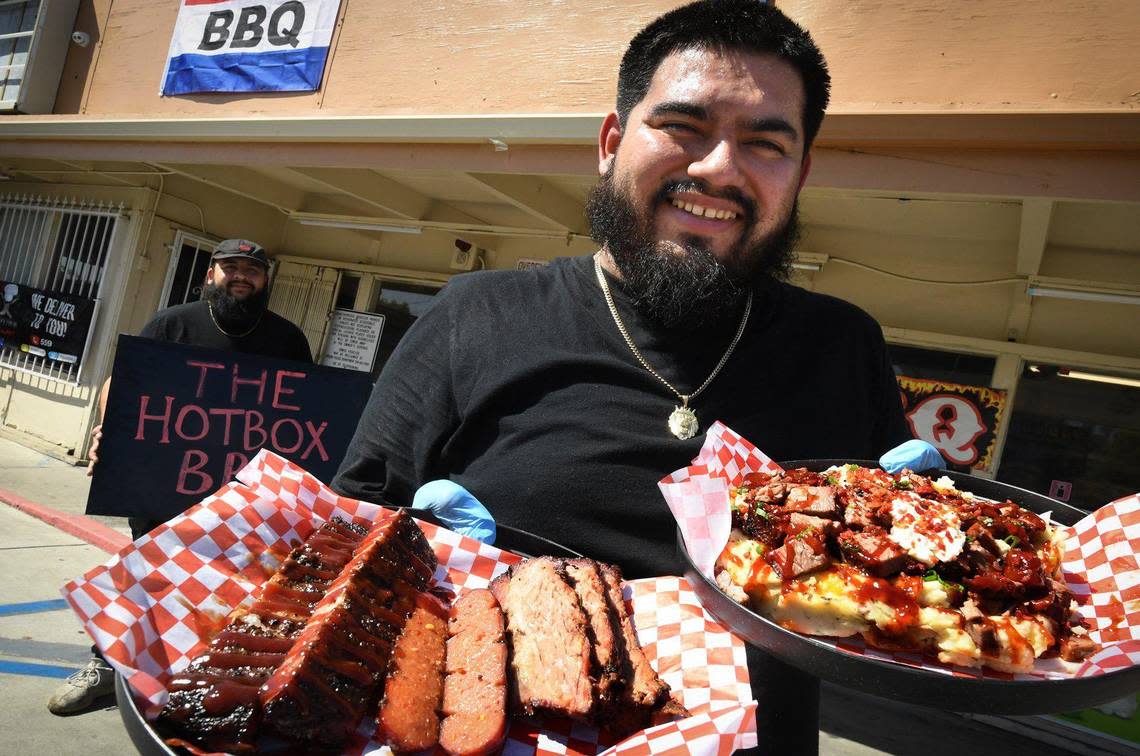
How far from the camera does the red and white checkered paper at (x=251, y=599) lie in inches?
45.6

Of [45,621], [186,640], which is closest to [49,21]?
[45,621]

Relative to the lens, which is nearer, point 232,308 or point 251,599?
point 251,599

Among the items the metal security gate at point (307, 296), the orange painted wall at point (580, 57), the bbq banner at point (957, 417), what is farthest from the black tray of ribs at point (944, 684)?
the metal security gate at point (307, 296)

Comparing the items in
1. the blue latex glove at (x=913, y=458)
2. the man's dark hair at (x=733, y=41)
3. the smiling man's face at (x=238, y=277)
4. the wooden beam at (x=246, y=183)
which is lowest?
the blue latex glove at (x=913, y=458)

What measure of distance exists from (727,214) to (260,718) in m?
1.43

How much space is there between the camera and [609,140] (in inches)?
82.7

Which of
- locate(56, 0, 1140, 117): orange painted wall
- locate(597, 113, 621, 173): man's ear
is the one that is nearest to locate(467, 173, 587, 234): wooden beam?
locate(56, 0, 1140, 117): orange painted wall

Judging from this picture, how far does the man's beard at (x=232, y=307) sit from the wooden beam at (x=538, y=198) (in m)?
2.91

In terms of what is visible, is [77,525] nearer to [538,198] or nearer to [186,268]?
[186,268]

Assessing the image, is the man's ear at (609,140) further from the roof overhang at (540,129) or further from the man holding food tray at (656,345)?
the roof overhang at (540,129)

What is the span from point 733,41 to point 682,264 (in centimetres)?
53

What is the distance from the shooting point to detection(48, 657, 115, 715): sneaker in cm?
431

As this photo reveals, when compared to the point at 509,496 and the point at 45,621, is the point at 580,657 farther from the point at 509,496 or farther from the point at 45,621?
the point at 45,621

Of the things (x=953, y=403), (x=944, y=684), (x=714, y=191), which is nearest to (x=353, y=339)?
(x=953, y=403)
